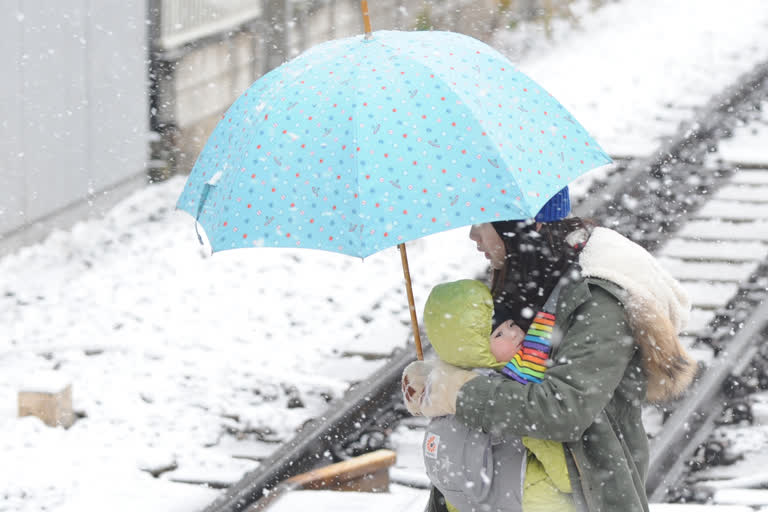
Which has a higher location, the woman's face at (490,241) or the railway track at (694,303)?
the woman's face at (490,241)

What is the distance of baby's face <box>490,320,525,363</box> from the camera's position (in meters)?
2.48

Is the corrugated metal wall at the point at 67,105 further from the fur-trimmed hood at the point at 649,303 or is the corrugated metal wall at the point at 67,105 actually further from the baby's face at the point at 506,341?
the fur-trimmed hood at the point at 649,303

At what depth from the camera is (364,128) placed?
7.79 ft

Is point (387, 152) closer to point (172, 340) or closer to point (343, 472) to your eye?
point (343, 472)

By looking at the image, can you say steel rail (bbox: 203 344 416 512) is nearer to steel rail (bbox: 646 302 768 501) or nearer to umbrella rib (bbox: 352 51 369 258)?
steel rail (bbox: 646 302 768 501)

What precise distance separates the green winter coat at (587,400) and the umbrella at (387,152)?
27cm

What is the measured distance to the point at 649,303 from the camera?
2383 mm

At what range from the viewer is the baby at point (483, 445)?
8.05 feet

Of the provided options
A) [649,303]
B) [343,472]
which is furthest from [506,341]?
[343,472]

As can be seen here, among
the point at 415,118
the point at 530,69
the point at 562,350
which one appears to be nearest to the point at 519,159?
the point at 415,118

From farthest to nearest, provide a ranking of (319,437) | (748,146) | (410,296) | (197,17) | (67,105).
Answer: (197,17)
(748,146)
(67,105)
(319,437)
(410,296)

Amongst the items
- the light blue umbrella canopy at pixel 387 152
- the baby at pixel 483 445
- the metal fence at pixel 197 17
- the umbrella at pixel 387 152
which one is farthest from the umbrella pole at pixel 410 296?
the metal fence at pixel 197 17

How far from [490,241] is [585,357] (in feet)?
1.16

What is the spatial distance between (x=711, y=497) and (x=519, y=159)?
3194mm
